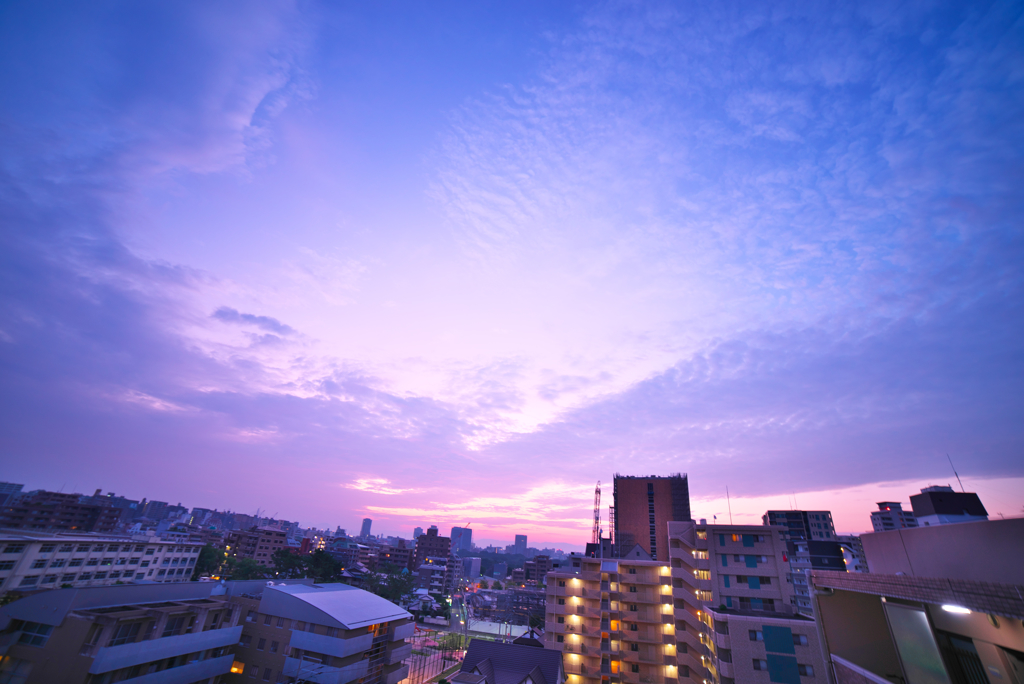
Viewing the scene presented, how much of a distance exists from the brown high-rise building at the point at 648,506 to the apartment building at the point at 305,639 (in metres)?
63.3

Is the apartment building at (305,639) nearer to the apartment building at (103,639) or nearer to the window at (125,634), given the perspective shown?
the apartment building at (103,639)

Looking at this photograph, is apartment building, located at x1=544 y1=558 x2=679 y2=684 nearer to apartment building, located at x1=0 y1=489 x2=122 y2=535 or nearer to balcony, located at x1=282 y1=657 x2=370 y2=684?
balcony, located at x1=282 y1=657 x2=370 y2=684

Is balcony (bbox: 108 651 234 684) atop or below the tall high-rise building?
below

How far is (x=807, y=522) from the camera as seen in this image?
9894 cm

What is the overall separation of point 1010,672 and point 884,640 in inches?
142

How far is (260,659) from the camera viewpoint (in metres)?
32.4

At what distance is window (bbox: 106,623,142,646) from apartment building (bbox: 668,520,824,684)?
42.6 metres

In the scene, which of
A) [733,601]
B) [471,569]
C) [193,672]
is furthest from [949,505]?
[471,569]

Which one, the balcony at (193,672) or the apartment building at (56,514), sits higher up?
the apartment building at (56,514)

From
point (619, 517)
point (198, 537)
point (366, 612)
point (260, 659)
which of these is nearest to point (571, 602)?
point (366, 612)

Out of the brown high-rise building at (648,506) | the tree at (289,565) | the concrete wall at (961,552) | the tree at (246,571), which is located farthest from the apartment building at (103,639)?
the brown high-rise building at (648,506)

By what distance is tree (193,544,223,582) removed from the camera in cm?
7431

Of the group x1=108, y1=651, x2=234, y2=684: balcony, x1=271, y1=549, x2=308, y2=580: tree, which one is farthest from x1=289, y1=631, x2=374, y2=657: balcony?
x1=271, y1=549, x2=308, y2=580: tree

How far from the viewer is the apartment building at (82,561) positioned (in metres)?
41.4
